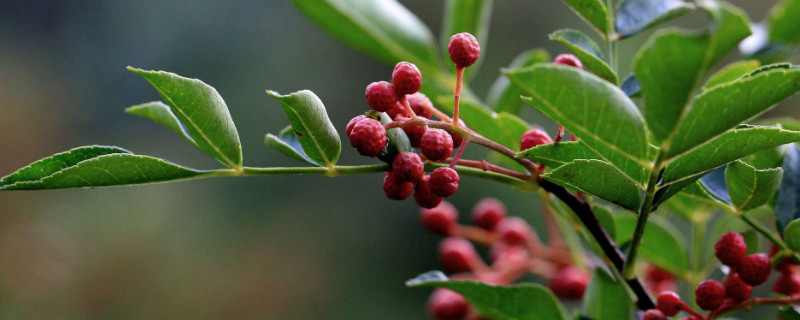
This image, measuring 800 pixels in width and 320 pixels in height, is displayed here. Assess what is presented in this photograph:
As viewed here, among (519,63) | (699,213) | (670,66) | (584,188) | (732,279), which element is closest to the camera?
(670,66)

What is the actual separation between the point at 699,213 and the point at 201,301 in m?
5.03

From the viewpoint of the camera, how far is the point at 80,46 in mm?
6207

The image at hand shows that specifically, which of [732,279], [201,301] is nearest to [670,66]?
[732,279]

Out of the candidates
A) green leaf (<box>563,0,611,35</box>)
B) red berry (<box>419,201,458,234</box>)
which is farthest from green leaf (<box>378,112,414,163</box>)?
red berry (<box>419,201,458,234</box>)

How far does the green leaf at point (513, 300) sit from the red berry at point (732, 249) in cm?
17

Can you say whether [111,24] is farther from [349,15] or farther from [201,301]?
[349,15]

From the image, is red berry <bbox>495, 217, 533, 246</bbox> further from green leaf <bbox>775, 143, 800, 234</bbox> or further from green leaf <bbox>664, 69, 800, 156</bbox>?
green leaf <bbox>664, 69, 800, 156</bbox>

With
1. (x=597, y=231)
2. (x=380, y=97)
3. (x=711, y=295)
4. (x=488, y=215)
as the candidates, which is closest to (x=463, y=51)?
(x=380, y=97)

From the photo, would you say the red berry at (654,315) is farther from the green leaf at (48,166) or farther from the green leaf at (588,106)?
the green leaf at (48,166)

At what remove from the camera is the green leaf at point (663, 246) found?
993mm

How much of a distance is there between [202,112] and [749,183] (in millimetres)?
492

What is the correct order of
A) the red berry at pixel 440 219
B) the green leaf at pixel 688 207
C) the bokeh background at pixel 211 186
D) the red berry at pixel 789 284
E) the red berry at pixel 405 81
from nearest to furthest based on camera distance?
the red berry at pixel 405 81, the red berry at pixel 789 284, the green leaf at pixel 688 207, the red berry at pixel 440 219, the bokeh background at pixel 211 186

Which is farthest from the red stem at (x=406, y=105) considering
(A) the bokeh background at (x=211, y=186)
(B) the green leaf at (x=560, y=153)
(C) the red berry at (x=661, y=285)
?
(A) the bokeh background at (x=211, y=186)

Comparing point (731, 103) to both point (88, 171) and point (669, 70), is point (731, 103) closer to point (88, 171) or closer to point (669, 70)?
point (669, 70)
